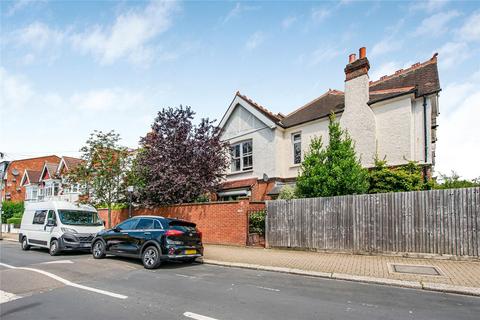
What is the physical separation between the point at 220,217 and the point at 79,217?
20.2ft

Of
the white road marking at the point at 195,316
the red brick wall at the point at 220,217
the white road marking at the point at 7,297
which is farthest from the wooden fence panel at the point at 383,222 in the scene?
the white road marking at the point at 7,297

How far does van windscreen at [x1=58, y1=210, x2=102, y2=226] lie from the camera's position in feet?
44.9

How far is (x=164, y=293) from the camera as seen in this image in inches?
265

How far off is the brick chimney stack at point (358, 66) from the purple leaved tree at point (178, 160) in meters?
7.33

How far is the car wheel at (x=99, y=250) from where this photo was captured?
1153 centimetres

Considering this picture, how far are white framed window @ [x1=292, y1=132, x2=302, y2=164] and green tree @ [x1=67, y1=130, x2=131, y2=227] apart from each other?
9.49 meters

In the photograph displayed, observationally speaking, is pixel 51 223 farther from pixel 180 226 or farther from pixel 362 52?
pixel 362 52

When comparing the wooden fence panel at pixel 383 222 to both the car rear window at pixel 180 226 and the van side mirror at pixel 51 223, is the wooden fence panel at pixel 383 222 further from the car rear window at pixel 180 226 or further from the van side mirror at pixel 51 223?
the van side mirror at pixel 51 223

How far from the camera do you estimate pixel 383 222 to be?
35.3ft

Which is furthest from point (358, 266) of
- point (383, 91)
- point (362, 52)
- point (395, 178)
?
point (362, 52)

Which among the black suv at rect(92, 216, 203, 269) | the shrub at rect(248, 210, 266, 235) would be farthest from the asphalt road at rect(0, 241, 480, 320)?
the shrub at rect(248, 210, 266, 235)

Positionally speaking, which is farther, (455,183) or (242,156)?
(242,156)

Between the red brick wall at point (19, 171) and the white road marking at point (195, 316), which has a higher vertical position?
the red brick wall at point (19, 171)

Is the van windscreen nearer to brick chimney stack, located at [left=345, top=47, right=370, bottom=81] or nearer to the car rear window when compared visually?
the car rear window
